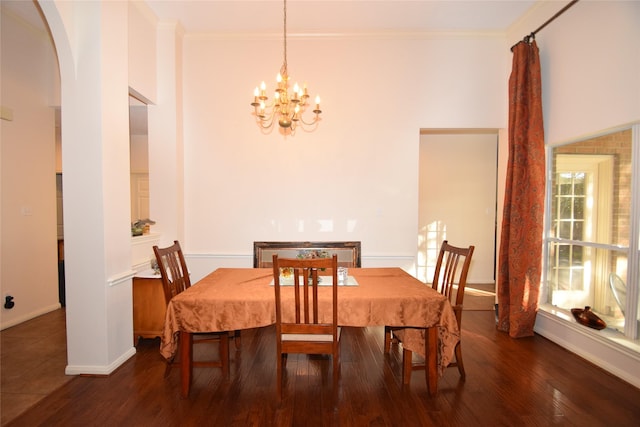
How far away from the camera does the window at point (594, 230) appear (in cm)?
252

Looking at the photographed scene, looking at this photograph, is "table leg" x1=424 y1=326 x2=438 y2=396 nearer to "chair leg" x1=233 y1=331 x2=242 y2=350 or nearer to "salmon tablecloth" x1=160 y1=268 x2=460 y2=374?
"salmon tablecloth" x1=160 y1=268 x2=460 y2=374

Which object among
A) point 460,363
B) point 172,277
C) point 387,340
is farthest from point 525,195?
point 172,277

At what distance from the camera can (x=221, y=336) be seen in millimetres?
2348

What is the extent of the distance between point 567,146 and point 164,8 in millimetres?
4361

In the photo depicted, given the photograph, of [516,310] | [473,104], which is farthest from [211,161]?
[516,310]

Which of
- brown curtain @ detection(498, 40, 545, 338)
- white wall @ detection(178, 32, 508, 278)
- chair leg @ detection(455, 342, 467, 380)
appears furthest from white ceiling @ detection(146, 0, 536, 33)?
chair leg @ detection(455, 342, 467, 380)

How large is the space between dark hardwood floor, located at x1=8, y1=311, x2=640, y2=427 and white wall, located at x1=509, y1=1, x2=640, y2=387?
23 centimetres

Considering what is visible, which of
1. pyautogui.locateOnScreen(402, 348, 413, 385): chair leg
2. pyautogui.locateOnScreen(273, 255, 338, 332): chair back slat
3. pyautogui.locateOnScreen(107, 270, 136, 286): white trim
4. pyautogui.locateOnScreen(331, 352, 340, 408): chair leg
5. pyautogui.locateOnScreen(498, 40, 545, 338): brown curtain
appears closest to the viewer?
pyautogui.locateOnScreen(273, 255, 338, 332): chair back slat

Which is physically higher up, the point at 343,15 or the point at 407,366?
the point at 343,15

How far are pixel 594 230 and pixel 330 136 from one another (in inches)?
108

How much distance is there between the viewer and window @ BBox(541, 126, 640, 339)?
252 centimetres

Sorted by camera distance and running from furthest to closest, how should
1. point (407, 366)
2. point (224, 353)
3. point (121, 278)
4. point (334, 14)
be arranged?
point (334, 14)
point (121, 278)
point (224, 353)
point (407, 366)

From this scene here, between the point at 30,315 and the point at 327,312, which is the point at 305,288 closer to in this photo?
the point at 327,312

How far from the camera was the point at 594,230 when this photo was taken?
2.82 meters
